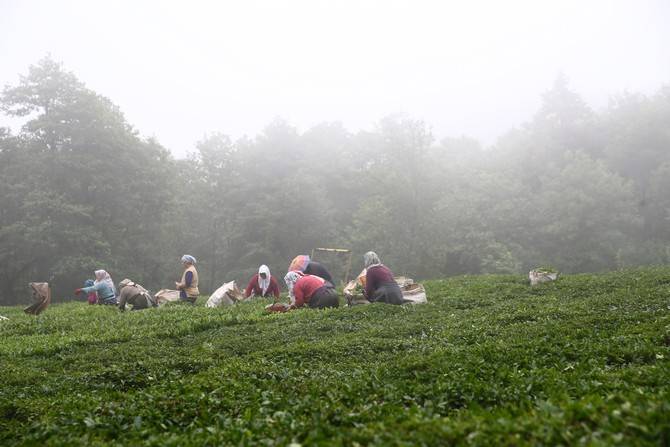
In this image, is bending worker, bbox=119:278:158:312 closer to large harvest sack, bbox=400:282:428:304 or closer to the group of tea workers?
the group of tea workers

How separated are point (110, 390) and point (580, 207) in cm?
4326

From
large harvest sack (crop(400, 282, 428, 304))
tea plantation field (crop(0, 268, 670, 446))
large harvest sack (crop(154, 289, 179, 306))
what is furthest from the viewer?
large harvest sack (crop(154, 289, 179, 306))

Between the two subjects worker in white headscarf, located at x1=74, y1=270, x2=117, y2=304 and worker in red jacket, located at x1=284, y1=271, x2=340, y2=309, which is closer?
worker in red jacket, located at x1=284, y1=271, x2=340, y2=309

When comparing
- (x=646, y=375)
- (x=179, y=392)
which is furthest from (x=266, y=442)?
(x=646, y=375)

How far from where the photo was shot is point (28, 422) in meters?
6.59

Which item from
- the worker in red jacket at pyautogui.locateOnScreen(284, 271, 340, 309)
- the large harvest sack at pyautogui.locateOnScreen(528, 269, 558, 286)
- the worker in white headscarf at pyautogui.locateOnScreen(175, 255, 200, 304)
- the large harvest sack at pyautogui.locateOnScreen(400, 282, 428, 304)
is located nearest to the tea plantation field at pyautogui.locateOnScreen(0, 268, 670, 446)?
the worker in red jacket at pyautogui.locateOnScreen(284, 271, 340, 309)

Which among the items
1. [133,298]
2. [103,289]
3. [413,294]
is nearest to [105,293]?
[103,289]

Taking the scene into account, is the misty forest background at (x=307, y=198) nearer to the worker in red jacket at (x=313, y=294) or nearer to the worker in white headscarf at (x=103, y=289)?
the worker in white headscarf at (x=103, y=289)

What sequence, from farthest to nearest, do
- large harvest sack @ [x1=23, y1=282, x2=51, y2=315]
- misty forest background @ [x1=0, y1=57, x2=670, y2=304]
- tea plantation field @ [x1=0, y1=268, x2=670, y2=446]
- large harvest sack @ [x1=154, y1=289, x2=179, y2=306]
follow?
misty forest background @ [x1=0, y1=57, x2=670, y2=304] → large harvest sack @ [x1=154, y1=289, x2=179, y2=306] → large harvest sack @ [x1=23, y1=282, x2=51, y2=315] → tea plantation field @ [x1=0, y1=268, x2=670, y2=446]

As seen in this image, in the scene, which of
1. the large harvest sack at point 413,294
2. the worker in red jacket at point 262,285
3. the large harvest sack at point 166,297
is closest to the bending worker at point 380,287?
the large harvest sack at point 413,294

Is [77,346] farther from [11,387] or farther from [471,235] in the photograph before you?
[471,235]

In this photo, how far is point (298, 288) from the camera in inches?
658

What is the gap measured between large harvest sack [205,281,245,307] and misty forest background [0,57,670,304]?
758 inches

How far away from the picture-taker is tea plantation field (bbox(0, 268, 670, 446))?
15.6ft
